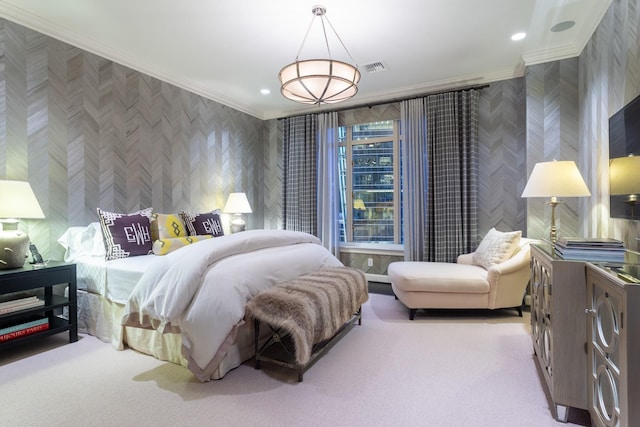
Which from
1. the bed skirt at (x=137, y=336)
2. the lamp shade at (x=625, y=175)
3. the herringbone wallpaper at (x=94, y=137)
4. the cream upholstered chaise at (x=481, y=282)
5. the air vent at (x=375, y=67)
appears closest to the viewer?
the lamp shade at (x=625, y=175)

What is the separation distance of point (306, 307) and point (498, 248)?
86.6 inches

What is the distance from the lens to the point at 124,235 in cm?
304

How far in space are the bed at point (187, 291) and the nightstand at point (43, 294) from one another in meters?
0.16

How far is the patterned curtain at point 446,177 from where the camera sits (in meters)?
4.11

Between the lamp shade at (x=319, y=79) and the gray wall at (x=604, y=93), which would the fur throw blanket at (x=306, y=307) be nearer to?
the lamp shade at (x=319, y=79)

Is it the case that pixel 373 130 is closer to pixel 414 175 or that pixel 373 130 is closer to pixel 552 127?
pixel 414 175

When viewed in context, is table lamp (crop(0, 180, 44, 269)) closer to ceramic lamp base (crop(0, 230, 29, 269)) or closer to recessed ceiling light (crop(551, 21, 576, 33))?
ceramic lamp base (crop(0, 230, 29, 269))

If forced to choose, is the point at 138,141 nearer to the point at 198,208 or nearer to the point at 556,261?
the point at 198,208

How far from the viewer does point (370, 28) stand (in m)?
3.03

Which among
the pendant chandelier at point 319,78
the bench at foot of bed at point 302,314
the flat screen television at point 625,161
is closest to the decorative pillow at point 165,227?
the bench at foot of bed at point 302,314

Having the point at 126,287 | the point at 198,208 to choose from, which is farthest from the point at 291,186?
the point at 126,287

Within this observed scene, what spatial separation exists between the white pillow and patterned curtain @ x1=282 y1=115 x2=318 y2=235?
275cm

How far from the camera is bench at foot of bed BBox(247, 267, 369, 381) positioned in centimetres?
202

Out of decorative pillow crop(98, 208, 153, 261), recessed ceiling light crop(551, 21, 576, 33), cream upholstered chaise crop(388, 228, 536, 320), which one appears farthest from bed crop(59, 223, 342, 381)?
recessed ceiling light crop(551, 21, 576, 33)
